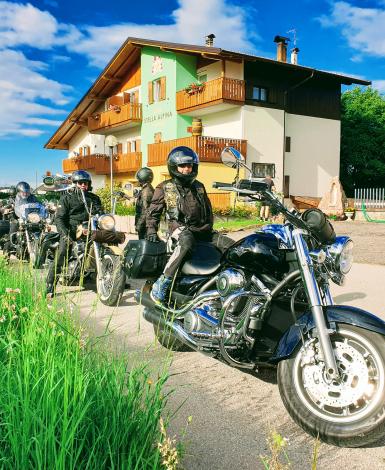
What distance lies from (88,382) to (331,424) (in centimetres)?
140

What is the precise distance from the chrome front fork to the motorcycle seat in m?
1.14

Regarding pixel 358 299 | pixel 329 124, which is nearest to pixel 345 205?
pixel 329 124

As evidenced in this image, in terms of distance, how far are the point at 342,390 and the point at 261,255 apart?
100 centimetres

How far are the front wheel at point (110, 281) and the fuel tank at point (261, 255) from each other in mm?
3223

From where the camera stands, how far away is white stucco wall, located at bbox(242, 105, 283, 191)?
2720 centimetres

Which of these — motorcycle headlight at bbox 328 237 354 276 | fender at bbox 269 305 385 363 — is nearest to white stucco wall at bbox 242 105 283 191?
motorcycle headlight at bbox 328 237 354 276

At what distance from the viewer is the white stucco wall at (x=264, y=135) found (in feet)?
89.2

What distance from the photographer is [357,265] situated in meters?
10.3

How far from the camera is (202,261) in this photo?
4.27m

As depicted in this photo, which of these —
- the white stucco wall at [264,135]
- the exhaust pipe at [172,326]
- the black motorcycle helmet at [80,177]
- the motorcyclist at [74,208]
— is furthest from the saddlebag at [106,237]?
the white stucco wall at [264,135]

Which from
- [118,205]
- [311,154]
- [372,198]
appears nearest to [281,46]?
[311,154]

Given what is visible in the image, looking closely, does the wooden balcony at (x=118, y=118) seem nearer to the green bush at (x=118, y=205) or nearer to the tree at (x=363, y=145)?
the green bush at (x=118, y=205)

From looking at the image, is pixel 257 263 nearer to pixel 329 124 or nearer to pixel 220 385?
pixel 220 385

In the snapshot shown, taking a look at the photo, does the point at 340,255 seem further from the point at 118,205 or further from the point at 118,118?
the point at 118,118
